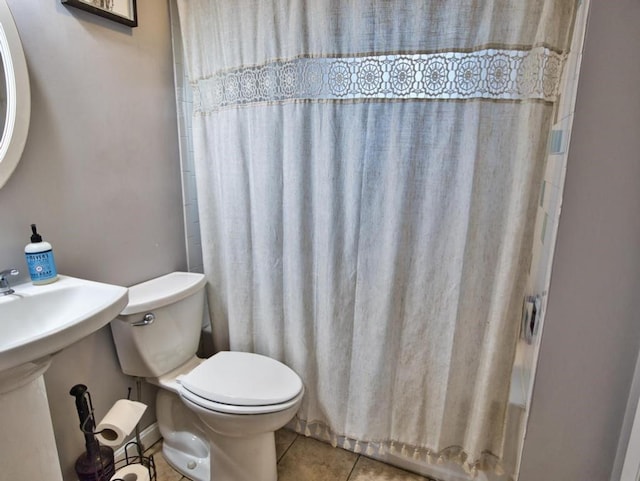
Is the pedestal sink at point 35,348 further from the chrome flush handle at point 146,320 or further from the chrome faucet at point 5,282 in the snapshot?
the chrome flush handle at point 146,320

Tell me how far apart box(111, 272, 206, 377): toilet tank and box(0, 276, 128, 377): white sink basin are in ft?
0.66

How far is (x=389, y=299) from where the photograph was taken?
126 cm

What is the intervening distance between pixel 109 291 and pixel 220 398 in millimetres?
507

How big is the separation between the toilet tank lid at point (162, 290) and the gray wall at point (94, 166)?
0.06 metres

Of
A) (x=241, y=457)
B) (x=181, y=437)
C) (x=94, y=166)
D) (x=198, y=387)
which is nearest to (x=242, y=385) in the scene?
(x=198, y=387)

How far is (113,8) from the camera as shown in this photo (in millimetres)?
1249

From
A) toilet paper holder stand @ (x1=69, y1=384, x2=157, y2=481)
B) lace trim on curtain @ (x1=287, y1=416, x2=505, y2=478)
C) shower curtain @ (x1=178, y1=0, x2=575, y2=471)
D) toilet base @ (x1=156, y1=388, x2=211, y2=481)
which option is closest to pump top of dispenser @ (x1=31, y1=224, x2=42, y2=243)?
toilet paper holder stand @ (x1=69, y1=384, x2=157, y2=481)

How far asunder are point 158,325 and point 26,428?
0.49 meters

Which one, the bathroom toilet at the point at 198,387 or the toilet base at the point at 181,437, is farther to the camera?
the toilet base at the point at 181,437

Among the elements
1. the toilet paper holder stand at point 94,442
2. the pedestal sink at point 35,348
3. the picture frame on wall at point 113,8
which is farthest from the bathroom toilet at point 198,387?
the picture frame on wall at point 113,8

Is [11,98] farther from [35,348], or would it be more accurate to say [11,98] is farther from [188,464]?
[188,464]

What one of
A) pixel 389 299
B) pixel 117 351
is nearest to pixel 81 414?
pixel 117 351

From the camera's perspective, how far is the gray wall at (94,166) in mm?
1102

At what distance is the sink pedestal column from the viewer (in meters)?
0.86
